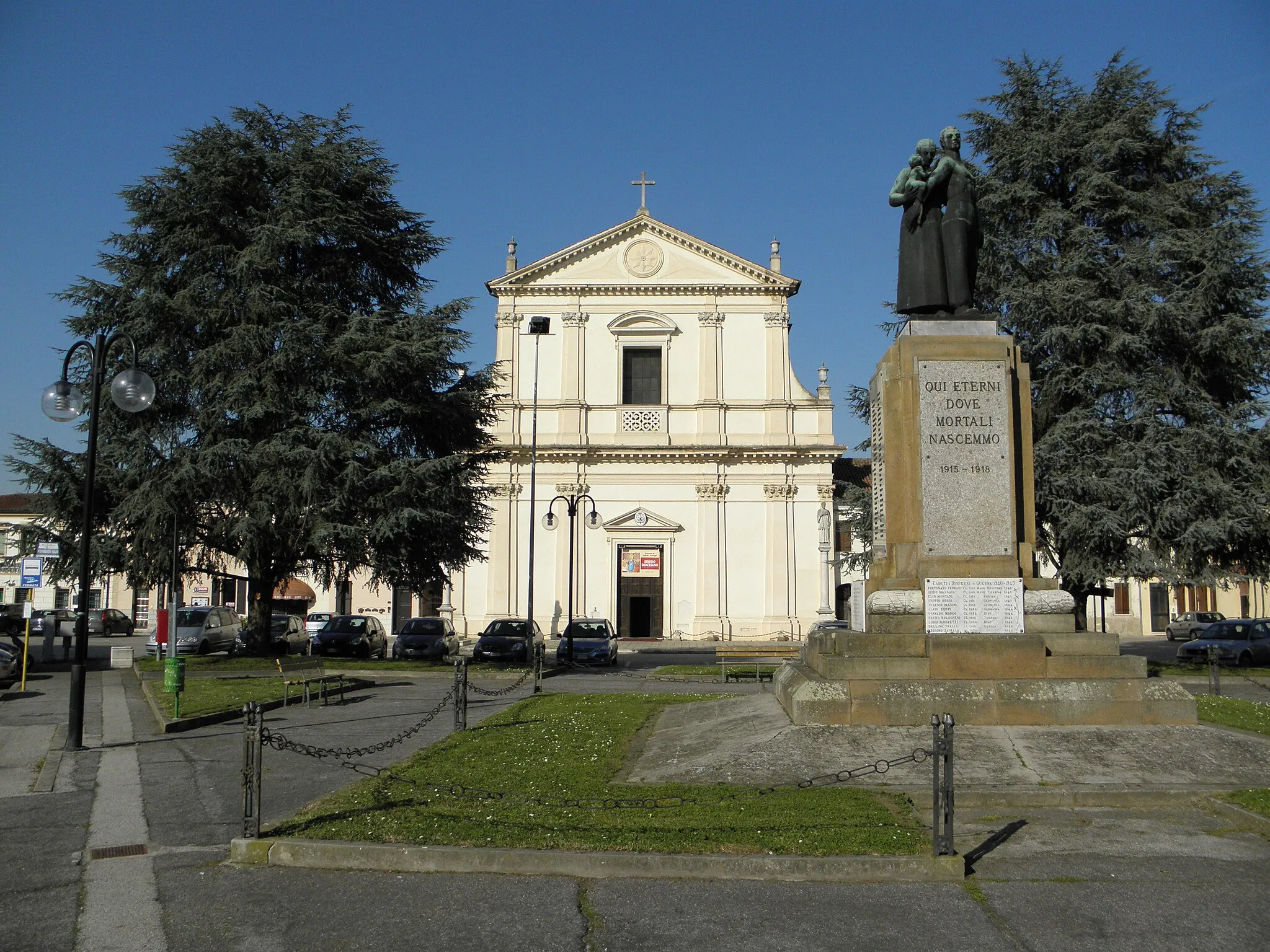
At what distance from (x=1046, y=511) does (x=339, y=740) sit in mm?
17877

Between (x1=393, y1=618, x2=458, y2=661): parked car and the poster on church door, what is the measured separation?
12869mm

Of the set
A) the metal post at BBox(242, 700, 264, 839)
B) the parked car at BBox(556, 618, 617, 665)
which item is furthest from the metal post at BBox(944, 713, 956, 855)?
the parked car at BBox(556, 618, 617, 665)

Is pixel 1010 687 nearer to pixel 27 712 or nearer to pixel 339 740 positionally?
pixel 339 740

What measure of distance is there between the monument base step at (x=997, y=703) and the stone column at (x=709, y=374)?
3591 cm

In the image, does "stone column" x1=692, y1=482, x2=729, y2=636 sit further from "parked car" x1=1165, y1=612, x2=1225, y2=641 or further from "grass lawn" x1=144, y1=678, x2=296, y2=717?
→ "grass lawn" x1=144, y1=678, x2=296, y2=717

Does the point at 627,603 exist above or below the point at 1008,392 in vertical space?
below

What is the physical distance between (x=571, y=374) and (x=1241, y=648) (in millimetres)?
26849

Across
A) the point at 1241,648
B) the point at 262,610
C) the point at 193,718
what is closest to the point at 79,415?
the point at 193,718

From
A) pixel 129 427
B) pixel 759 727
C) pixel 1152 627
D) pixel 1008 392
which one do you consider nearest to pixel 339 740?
pixel 759 727

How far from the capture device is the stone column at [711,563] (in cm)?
4394

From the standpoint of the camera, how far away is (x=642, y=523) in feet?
148

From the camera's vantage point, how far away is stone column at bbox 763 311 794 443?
149 feet

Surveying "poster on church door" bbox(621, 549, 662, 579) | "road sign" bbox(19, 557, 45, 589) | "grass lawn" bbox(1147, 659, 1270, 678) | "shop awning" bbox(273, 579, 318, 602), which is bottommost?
"grass lawn" bbox(1147, 659, 1270, 678)

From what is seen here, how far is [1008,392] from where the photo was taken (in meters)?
10.9
